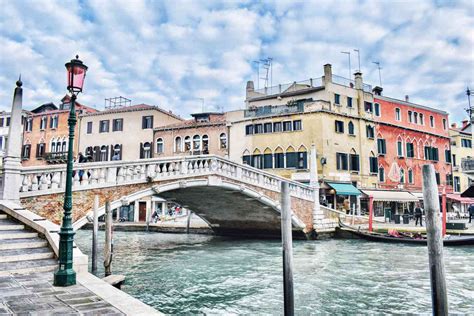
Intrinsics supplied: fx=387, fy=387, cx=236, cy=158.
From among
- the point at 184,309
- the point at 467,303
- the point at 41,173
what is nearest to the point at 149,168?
the point at 41,173

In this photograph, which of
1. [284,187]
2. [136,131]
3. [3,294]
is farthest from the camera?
[136,131]

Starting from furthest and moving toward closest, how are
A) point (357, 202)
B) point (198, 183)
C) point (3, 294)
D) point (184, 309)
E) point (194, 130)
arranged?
1. point (194, 130)
2. point (357, 202)
3. point (198, 183)
4. point (184, 309)
5. point (3, 294)

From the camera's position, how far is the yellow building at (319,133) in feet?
59.0

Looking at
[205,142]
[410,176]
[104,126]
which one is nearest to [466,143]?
[410,176]

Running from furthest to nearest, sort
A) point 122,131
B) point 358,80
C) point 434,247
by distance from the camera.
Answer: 1. point 122,131
2. point 358,80
3. point 434,247

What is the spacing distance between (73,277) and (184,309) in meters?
2.19

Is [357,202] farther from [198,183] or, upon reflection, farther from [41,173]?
[41,173]

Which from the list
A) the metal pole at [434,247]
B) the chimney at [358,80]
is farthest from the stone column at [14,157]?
the chimney at [358,80]

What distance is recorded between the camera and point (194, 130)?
21.0 meters

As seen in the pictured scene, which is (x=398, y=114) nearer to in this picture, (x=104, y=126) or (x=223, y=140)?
(x=223, y=140)

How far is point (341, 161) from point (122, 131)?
41.4 feet

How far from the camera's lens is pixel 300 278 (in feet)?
25.8

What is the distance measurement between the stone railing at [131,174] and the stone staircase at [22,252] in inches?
72.2

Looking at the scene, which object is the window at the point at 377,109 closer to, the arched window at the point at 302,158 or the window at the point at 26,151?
the arched window at the point at 302,158
